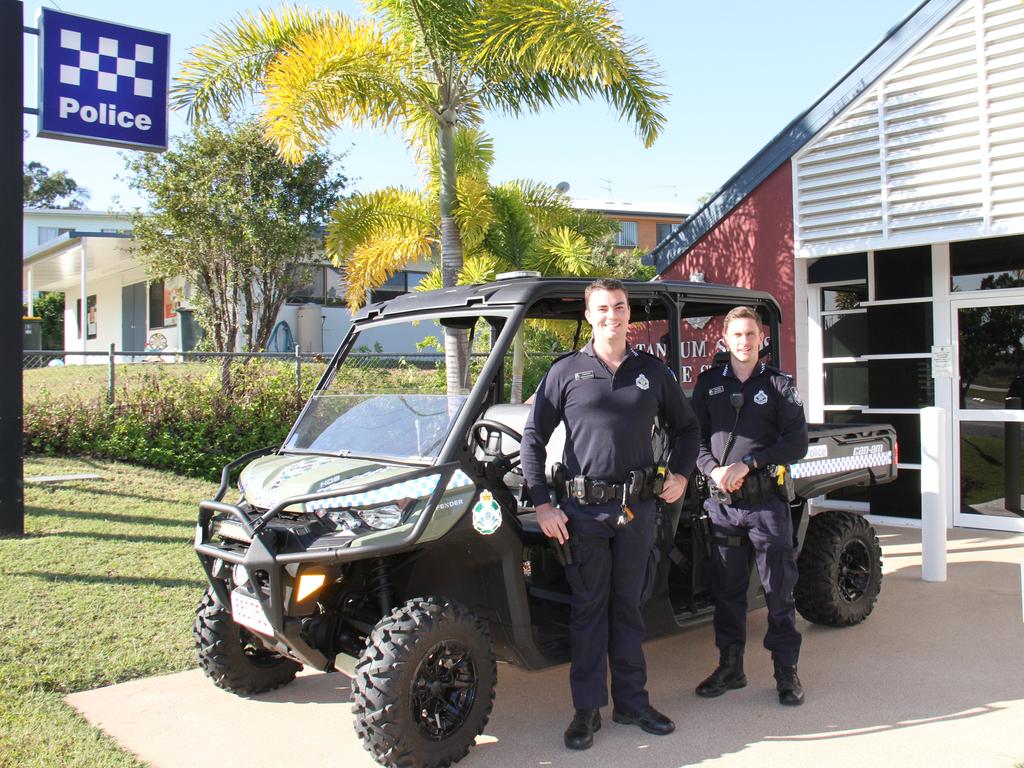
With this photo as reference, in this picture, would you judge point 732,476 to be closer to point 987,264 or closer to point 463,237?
point 987,264

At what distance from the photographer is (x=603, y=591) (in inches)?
147

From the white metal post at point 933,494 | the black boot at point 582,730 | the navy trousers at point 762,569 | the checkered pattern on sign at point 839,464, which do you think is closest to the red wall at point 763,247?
the white metal post at point 933,494

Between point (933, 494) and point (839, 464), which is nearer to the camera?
point (839, 464)

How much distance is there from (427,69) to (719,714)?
8117 millimetres

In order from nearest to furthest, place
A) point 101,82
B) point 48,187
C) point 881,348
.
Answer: point 101,82
point 881,348
point 48,187

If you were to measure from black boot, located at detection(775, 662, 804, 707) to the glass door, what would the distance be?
16.1 ft

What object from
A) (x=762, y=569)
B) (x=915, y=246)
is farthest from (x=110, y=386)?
(x=915, y=246)

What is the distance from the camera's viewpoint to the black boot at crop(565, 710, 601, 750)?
371cm

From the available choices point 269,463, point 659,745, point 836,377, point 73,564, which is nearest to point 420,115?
point 836,377

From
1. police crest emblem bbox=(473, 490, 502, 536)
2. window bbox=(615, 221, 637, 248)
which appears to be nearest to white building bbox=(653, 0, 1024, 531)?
police crest emblem bbox=(473, 490, 502, 536)

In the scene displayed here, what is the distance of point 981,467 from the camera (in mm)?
8203

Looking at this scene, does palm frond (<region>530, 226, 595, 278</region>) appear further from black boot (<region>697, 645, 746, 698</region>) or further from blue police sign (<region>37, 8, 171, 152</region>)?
black boot (<region>697, 645, 746, 698</region>)

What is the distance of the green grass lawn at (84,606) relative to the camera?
12.5ft

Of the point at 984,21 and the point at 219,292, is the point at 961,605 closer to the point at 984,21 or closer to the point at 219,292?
the point at 984,21
